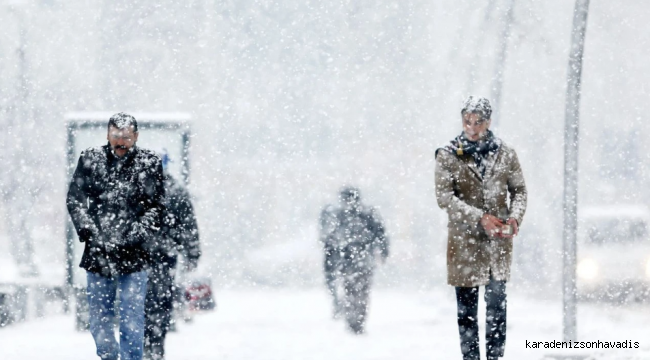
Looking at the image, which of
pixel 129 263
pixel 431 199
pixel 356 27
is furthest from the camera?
pixel 356 27

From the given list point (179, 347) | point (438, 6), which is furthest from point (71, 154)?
point (438, 6)

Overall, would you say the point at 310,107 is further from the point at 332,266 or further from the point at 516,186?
the point at 516,186

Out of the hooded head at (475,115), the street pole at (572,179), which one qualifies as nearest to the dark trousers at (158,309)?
the hooded head at (475,115)

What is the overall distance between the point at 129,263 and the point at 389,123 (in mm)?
46542

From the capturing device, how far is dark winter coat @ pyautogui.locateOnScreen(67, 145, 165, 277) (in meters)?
6.00

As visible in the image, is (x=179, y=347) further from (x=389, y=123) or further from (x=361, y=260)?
(x=389, y=123)

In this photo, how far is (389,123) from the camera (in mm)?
52188

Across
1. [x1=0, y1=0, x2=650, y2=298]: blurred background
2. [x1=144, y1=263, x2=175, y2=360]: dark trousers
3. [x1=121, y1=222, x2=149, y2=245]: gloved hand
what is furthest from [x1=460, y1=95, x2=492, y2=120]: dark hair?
[x1=0, y1=0, x2=650, y2=298]: blurred background

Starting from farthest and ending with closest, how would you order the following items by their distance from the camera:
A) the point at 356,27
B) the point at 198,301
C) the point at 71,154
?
the point at 356,27 < the point at 198,301 < the point at 71,154

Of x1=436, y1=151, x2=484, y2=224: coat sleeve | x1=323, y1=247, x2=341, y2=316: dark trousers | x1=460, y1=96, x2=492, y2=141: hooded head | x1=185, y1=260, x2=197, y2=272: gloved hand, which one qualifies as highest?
x1=323, y1=247, x2=341, y2=316: dark trousers

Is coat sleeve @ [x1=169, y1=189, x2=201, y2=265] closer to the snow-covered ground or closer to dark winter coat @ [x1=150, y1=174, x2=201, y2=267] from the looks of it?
dark winter coat @ [x1=150, y1=174, x2=201, y2=267]

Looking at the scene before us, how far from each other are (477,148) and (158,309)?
9.32 ft

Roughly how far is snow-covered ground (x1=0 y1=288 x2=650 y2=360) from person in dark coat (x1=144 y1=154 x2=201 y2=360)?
68 cm

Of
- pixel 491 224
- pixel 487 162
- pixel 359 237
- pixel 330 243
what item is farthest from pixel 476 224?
pixel 330 243
